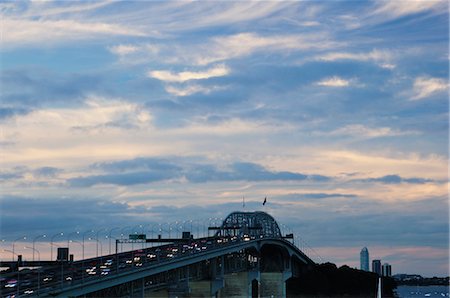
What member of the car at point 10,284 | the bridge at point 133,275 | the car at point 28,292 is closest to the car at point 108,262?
the bridge at point 133,275

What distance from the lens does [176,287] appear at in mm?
149375

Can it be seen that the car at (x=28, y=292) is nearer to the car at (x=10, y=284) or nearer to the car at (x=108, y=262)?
the car at (x=10, y=284)

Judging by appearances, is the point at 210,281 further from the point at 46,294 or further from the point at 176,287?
the point at 46,294

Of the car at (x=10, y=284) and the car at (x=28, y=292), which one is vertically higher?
the car at (x=10, y=284)

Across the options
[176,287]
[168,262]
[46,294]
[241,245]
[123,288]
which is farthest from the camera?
[241,245]

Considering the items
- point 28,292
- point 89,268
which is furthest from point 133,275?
point 28,292

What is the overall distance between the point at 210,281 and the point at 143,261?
36003 millimetres

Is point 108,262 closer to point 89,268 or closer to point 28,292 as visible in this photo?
point 89,268

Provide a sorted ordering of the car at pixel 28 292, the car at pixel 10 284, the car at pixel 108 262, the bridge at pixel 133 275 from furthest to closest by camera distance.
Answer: the car at pixel 108 262, the car at pixel 10 284, the bridge at pixel 133 275, the car at pixel 28 292

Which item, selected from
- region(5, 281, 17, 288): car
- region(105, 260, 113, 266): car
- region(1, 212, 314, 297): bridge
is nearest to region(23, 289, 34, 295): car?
region(1, 212, 314, 297): bridge

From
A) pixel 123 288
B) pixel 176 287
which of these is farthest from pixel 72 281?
pixel 176 287

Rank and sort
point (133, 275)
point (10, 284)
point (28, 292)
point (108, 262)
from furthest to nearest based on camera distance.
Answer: point (108, 262) < point (133, 275) < point (10, 284) < point (28, 292)

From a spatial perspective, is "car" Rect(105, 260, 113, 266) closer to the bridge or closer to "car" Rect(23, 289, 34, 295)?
the bridge

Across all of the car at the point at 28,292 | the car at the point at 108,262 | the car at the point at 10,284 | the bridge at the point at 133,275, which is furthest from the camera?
the car at the point at 108,262
